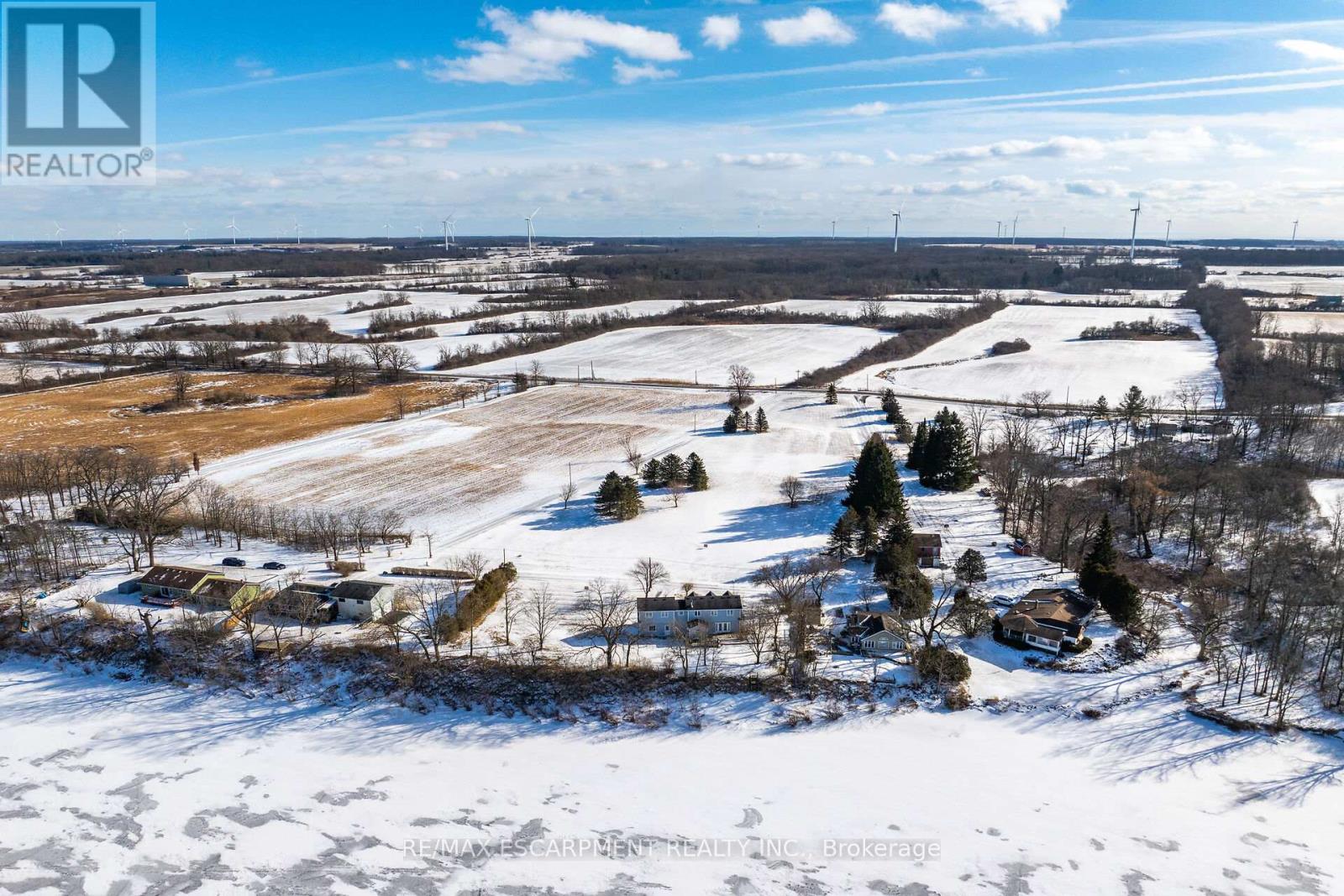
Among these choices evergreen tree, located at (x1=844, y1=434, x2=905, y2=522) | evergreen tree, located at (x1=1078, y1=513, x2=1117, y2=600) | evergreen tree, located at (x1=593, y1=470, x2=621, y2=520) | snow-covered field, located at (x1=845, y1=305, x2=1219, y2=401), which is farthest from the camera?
snow-covered field, located at (x1=845, y1=305, x2=1219, y2=401)

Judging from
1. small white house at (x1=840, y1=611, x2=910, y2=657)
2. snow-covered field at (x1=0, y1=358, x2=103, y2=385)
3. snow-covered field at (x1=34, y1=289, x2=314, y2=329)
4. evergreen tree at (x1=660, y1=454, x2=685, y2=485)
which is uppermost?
snow-covered field at (x1=34, y1=289, x2=314, y2=329)

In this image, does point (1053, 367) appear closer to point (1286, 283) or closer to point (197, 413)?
point (197, 413)

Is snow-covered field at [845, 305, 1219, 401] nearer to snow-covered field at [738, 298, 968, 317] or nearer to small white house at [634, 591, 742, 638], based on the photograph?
snow-covered field at [738, 298, 968, 317]

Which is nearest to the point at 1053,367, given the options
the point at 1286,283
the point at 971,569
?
the point at 971,569

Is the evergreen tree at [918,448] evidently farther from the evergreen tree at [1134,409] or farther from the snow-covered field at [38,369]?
the snow-covered field at [38,369]

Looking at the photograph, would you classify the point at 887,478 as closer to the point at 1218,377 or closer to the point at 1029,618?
the point at 1029,618

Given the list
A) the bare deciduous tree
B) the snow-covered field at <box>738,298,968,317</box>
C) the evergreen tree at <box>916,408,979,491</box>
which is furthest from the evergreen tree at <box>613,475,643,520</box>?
the snow-covered field at <box>738,298,968,317</box>

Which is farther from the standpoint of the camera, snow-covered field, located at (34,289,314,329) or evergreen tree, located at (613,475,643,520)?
snow-covered field, located at (34,289,314,329)
